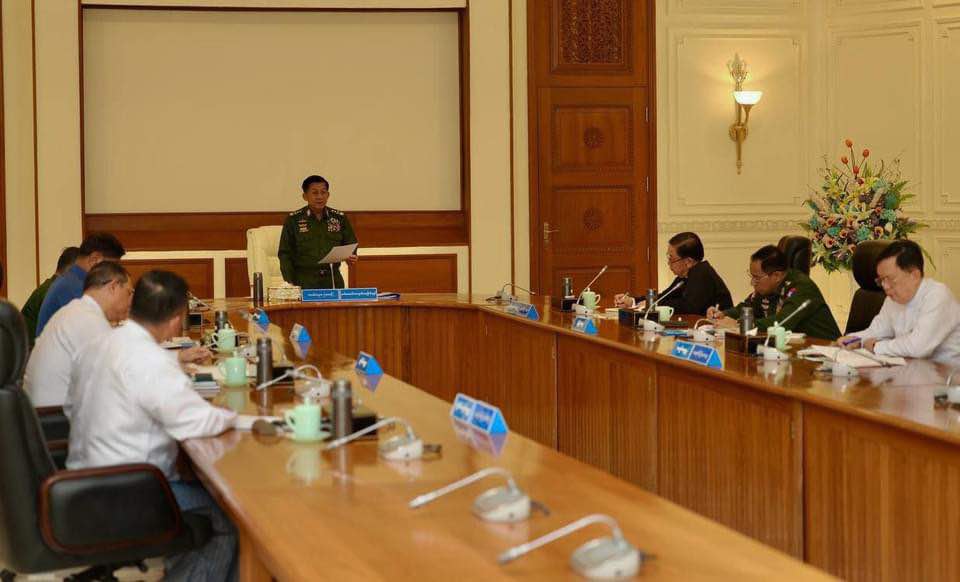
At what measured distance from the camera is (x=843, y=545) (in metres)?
3.31

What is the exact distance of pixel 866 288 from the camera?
575cm

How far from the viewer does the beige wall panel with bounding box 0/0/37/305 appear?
8.95m

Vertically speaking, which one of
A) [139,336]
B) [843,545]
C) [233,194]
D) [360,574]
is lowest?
[843,545]

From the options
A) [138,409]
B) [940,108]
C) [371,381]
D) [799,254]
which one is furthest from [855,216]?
[138,409]

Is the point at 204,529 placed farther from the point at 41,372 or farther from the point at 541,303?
the point at 541,303

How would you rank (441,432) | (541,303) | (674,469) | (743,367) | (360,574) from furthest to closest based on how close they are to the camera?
(541,303) → (674,469) → (743,367) → (441,432) → (360,574)

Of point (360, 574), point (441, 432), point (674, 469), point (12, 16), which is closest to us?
point (360, 574)

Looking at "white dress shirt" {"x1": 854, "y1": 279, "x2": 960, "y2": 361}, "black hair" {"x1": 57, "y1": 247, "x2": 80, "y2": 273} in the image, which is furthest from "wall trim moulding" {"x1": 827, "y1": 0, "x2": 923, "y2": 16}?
"black hair" {"x1": 57, "y1": 247, "x2": 80, "y2": 273}

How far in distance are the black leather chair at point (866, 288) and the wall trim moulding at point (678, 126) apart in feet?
13.5

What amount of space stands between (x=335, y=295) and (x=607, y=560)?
18.3 ft

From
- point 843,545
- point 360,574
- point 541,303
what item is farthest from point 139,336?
point 541,303

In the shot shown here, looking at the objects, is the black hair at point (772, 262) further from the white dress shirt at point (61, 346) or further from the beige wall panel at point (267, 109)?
the beige wall panel at point (267, 109)

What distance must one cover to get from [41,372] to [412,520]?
2.45 m

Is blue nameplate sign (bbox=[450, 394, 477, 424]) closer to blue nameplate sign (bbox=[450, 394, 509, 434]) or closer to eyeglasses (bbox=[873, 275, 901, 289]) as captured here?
blue nameplate sign (bbox=[450, 394, 509, 434])
